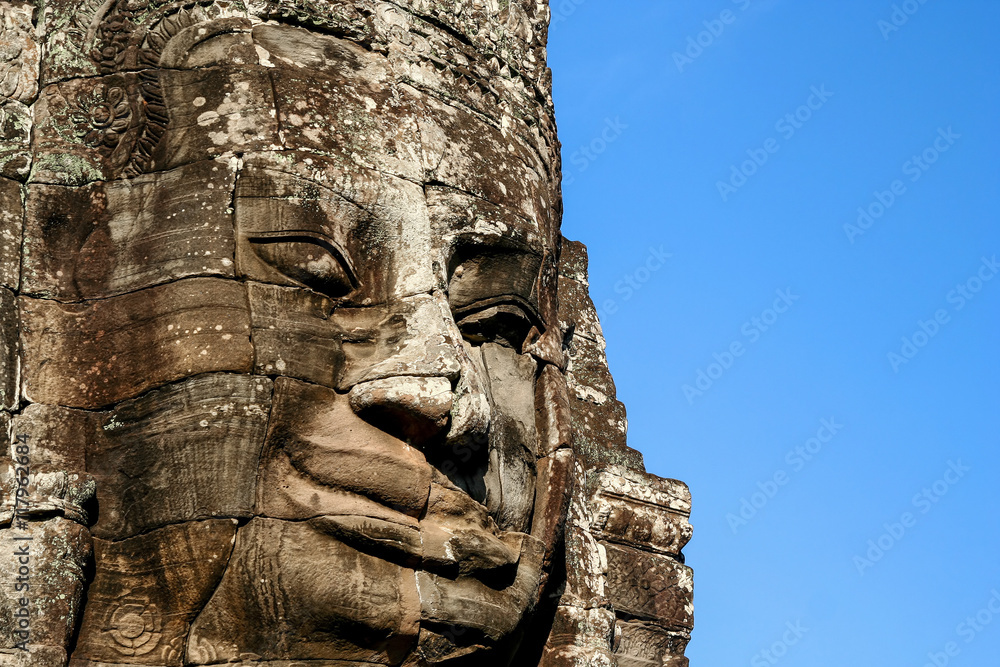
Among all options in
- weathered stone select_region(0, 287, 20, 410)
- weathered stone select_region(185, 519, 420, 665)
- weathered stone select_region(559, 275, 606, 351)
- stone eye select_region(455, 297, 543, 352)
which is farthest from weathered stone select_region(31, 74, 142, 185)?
weathered stone select_region(559, 275, 606, 351)

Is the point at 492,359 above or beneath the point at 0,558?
above

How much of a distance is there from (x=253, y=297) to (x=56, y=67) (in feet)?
5.47

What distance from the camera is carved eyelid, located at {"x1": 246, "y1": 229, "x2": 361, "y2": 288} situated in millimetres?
6074

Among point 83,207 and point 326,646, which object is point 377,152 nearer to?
point 83,207

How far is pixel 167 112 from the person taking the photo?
21.0 ft

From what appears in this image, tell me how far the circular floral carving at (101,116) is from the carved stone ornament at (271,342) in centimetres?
1

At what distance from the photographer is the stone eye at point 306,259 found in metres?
6.08

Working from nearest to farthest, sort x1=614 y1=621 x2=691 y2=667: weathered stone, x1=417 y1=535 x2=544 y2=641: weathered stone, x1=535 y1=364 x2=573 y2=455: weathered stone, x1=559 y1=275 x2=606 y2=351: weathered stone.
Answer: x1=417 y1=535 x2=544 y2=641: weathered stone < x1=535 y1=364 x2=573 y2=455: weathered stone < x1=614 y1=621 x2=691 y2=667: weathered stone < x1=559 y1=275 x2=606 y2=351: weathered stone

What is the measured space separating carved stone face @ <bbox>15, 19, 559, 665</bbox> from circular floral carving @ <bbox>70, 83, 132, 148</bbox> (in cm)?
1

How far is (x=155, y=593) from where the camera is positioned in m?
5.72

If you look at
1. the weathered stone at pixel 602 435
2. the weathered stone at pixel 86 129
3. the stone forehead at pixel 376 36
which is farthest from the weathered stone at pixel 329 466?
the weathered stone at pixel 602 435

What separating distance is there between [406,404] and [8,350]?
5.68 ft

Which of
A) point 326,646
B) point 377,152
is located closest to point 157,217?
point 377,152

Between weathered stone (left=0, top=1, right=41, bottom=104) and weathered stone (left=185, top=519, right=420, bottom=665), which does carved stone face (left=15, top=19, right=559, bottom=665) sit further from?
weathered stone (left=0, top=1, right=41, bottom=104)
